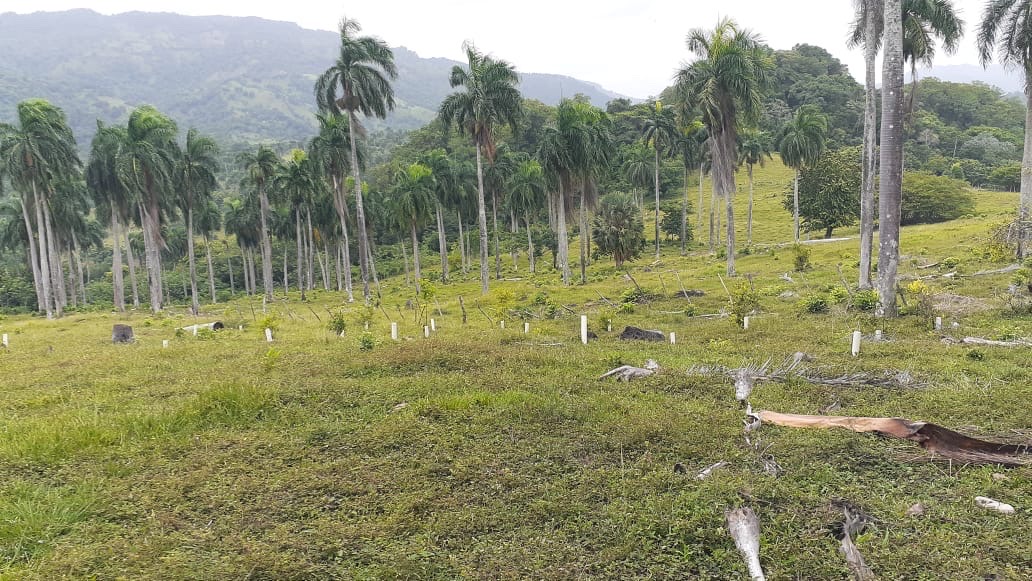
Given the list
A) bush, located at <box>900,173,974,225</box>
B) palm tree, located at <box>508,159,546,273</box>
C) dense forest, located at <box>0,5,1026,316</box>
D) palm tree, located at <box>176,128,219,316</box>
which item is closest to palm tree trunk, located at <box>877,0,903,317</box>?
dense forest, located at <box>0,5,1026,316</box>

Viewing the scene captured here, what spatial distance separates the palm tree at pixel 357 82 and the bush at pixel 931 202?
1663 inches

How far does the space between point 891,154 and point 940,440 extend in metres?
11.4

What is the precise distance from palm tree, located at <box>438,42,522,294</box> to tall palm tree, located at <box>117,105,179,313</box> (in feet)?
58.3

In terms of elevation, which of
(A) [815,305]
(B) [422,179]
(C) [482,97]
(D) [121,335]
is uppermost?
(C) [482,97]

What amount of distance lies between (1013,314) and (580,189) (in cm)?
2229

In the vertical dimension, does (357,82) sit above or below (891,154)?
above

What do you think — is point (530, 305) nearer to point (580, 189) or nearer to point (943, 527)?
point (580, 189)

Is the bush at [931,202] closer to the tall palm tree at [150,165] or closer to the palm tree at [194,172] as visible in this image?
the palm tree at [194,172]

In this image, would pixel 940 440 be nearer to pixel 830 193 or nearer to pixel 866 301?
pixel 866 301

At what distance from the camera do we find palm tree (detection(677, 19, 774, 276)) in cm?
2533

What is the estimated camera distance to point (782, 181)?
74.1 m

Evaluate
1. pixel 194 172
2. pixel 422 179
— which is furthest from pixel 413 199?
pixel 194 172

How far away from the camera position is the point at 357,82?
3145cm

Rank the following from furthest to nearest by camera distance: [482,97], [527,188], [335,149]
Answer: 1. [527,188]
2. [335,149]
3. [482,97]
